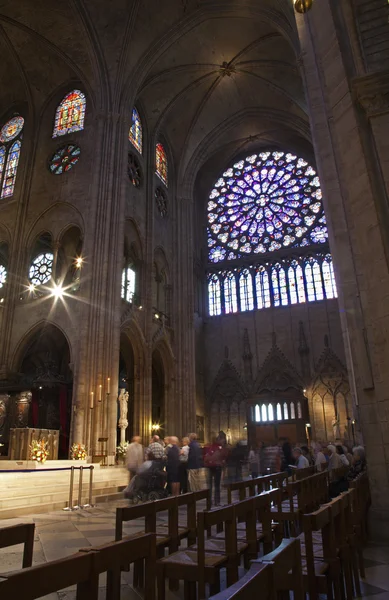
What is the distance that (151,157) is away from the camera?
22.4 meters

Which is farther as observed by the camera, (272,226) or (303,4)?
(272,226)

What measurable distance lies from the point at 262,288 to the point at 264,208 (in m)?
5.03

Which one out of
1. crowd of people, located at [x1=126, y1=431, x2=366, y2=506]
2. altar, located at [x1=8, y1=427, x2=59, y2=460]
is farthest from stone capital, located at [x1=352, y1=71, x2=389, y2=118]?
altar, located at [x1=8, y1=427, x2=59, y2=460]

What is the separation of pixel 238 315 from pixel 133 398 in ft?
31.4

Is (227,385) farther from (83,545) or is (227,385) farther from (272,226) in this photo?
(83,545)

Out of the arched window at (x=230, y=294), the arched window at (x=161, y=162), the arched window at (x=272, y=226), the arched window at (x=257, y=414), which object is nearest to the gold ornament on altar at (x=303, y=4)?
the arched window at (x=161, y=162)

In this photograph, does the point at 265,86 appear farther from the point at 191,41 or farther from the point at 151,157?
the point at 151,157

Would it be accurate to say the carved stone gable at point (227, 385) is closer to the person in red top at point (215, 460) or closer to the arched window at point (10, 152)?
the arched window at point (10, 152)

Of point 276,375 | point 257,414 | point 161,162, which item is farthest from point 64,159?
point 257,414

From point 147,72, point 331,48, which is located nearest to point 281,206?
point 147,72

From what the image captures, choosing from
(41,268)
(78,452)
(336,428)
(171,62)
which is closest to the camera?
(78,452)

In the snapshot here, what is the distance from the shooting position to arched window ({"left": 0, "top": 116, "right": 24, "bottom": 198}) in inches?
811

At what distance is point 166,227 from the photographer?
23.4 meters

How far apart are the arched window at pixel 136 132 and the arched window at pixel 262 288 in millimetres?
9716
